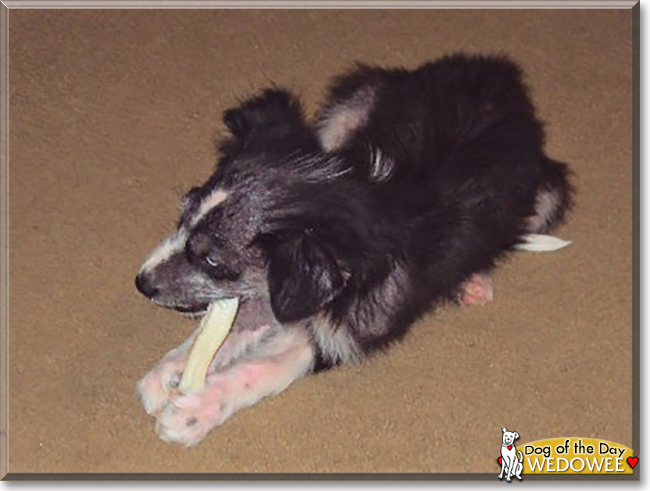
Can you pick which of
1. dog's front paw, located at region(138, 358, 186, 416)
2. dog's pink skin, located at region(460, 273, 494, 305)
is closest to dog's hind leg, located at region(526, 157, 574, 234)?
dog's pink skin, located at region(460, 273, 494, 305)

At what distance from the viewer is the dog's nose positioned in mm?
2650

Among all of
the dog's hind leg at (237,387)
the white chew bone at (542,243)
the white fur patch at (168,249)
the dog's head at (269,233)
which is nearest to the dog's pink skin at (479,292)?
the white chew bone at (542,243)

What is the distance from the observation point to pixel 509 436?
9.41 ft

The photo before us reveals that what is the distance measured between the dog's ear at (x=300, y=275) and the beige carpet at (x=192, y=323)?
1.77 ft

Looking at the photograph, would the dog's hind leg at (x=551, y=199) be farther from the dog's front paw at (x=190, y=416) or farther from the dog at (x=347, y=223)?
the dog's front paw at (x=190, y=416)

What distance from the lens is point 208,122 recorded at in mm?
3492

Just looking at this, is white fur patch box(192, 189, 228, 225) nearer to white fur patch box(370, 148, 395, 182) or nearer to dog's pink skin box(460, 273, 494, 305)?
white fur patch box(370, 148, 395, 182)

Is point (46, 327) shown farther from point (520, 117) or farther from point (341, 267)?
point (520, 117)

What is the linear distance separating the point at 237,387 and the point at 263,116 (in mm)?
726

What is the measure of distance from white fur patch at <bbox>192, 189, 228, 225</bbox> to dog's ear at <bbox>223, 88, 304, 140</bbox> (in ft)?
0.80

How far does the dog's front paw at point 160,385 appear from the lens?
2.80m

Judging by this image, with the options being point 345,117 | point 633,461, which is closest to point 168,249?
point 345,117

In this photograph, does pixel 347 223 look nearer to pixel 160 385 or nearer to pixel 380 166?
pixel 380 166

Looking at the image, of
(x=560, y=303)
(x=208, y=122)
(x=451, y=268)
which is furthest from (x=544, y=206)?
(x=208, y=122)
